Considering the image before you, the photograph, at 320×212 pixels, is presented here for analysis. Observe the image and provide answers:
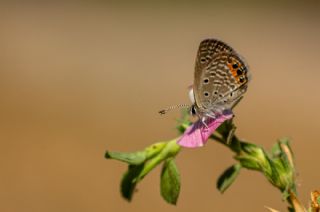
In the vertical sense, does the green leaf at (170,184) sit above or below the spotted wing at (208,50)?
below

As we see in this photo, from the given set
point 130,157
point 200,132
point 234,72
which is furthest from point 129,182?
point 234,72

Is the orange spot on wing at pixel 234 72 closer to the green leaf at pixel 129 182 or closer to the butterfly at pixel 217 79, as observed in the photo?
the butterfly at pixel 217 79

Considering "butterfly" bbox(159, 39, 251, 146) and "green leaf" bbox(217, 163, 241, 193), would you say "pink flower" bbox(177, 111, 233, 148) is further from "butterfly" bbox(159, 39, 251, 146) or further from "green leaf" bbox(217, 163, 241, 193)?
"green leaf" bbox(217, 163, 241, 193)

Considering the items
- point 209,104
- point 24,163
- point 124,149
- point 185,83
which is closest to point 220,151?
point 124,149

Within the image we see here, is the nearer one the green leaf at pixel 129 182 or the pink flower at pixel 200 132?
the pink flower at pixel 200 132

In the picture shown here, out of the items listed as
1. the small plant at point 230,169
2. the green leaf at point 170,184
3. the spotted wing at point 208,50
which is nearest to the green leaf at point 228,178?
the small plant at point 230,169

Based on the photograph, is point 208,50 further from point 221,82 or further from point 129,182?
point 129,182
